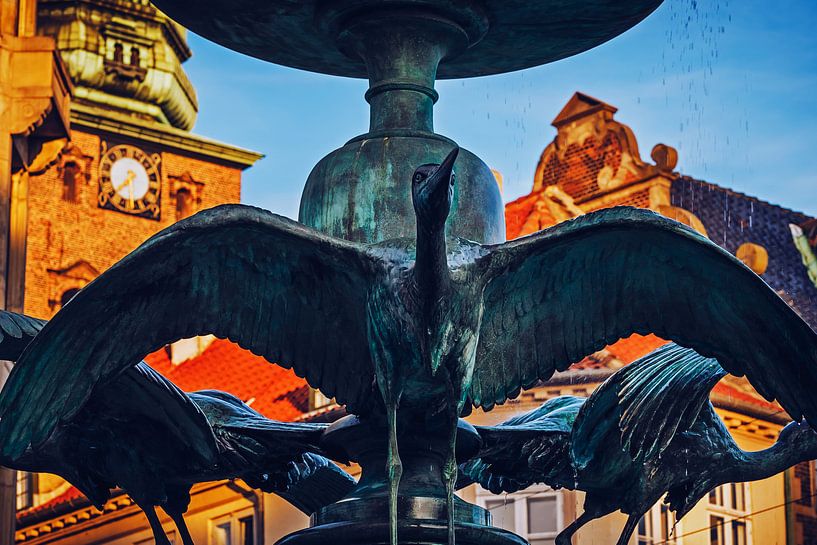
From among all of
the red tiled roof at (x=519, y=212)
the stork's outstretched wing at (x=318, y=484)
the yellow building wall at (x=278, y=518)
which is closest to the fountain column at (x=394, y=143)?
the stork's outstretched wing at (x=318, y=484)

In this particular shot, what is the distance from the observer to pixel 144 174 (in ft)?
294

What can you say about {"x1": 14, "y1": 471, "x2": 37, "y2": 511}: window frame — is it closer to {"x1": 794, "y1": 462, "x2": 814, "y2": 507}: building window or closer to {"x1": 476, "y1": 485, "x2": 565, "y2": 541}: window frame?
{"x1": 476, "y1": 485, "x2": 565, "y2": 541}: window frame

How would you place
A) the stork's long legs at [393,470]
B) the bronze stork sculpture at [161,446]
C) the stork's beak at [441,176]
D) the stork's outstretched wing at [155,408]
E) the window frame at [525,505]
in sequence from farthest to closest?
1. the window frame at [525,505]
2. the bronze stork sculpture at [161,446]
3. the stork's outstretched wing at [155,408]
4. the stork's long legs at [393,470]
5. the stork's beak at [441,176]

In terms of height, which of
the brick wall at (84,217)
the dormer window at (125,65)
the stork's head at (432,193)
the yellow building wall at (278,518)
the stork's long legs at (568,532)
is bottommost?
the stork's long legs at (568,532)

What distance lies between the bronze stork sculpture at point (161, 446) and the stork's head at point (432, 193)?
2.05m

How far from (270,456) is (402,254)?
180cm

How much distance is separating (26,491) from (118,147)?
28.3 m

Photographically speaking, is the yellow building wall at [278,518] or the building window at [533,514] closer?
the building window at [533,514]

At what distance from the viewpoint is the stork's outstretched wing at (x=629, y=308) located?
9.93 metres

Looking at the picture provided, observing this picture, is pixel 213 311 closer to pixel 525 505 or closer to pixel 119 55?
pixel 525 505

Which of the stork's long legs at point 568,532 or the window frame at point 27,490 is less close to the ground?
the window frame at point 27,490

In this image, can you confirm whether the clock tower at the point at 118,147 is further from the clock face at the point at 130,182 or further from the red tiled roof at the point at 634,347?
the red tiled roof at the point at 634,347

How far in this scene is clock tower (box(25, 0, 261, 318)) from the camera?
283ft

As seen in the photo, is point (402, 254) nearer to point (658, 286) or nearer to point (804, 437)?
point (658, 286)
